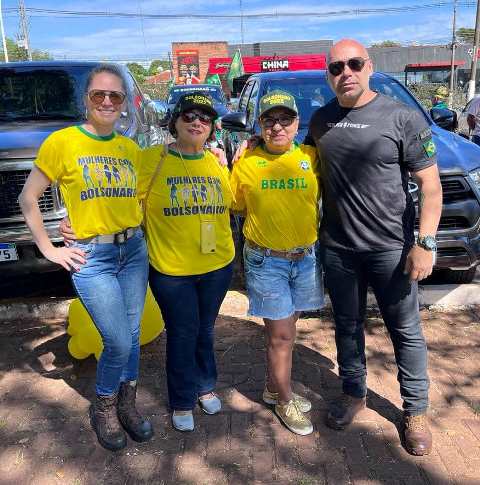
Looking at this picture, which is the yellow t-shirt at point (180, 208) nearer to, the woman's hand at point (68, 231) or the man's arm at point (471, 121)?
the woman's hand at point (68, 231)

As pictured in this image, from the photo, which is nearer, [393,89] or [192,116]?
[192,116]

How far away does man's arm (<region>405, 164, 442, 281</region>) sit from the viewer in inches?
100

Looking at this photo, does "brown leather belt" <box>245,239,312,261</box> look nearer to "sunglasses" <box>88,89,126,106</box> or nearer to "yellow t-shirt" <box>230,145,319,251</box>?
"yellow t-shirt" <box>230,145,319,251</box>

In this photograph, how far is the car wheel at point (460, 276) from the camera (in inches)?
187

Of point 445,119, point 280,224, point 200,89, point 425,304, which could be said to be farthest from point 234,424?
point 200,89

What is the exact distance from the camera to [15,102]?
555 centimetres

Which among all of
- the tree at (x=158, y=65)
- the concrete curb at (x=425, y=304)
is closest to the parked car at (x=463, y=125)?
the concrete curb at (x=425, y=304)

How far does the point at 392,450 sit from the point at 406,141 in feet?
5.29

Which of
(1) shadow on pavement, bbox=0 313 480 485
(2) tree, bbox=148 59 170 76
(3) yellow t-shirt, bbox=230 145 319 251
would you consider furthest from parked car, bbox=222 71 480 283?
(2) tree, bbox=148 59 170 76

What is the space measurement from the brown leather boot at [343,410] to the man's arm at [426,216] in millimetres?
889

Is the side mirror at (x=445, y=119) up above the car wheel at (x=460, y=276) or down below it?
above

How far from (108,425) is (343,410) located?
1.32m

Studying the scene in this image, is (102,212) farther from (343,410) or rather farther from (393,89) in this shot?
(393,89)

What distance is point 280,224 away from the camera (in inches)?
107
